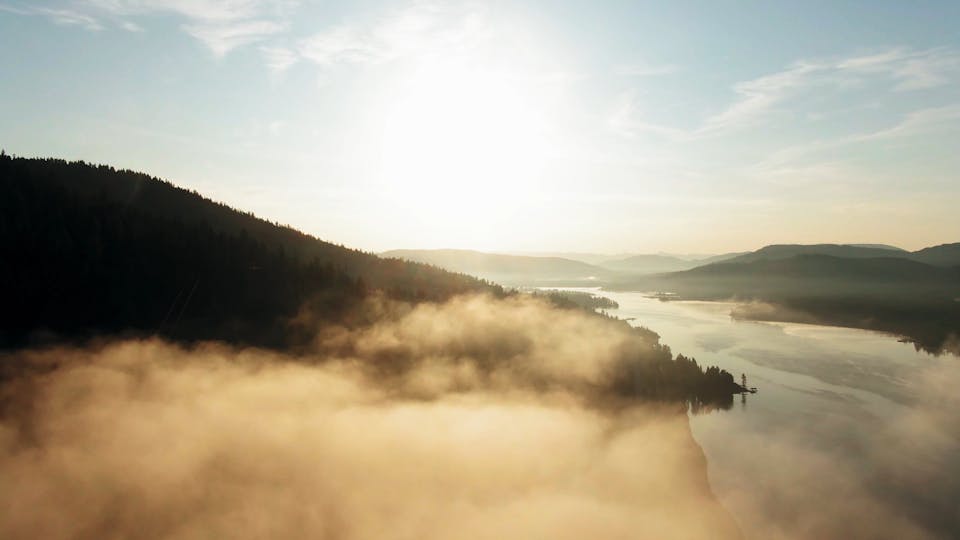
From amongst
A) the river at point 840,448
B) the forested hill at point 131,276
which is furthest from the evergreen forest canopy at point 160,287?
the river at point 840,448

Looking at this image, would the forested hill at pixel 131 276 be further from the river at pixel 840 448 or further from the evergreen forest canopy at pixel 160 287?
the river at pixel 840 448

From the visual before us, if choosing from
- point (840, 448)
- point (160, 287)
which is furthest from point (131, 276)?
point (840, 448)

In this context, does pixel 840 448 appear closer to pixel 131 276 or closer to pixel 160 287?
pixel 160 287

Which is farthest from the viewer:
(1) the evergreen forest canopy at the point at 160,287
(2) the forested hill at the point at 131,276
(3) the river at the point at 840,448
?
(1) the evergreen forest canopy at the point at 160,287

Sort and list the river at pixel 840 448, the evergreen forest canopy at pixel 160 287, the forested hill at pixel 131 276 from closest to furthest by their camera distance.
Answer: the river at pixel 840 448, the forested hill at pixel 131 276, the evergreen forest canopy at pixel 160 287

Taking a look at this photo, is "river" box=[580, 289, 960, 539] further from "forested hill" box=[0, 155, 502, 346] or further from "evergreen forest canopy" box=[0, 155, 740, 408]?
"forested hill" box=[0, 155, 502, 346]

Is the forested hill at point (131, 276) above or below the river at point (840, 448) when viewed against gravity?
above

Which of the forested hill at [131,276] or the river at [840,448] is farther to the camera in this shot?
the forested hill at [131,276]
